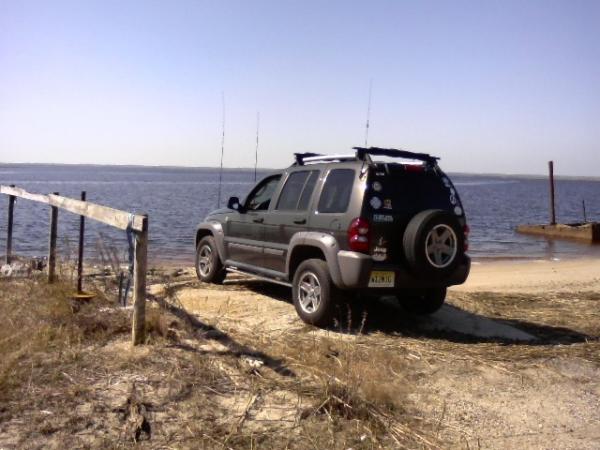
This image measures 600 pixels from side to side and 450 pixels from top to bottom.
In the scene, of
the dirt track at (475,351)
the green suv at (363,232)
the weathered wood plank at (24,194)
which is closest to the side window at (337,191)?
the green suv at (363,232)

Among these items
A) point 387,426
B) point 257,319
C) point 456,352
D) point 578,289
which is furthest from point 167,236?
point 387,426

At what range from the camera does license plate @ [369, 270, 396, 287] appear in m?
7.01

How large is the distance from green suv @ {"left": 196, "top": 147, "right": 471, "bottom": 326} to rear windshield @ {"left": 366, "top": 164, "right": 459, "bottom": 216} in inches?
0.5

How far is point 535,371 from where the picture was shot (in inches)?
239

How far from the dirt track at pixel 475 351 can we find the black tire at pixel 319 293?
15 cm

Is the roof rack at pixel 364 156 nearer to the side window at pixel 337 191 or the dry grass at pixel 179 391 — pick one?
the side window at pixel 337 191

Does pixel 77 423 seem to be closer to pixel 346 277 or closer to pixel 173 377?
pixel 173 377

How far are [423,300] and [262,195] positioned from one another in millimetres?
2588

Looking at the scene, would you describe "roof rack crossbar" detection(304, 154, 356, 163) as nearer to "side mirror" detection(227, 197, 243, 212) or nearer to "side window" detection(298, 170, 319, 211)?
"side window" detection(298, 170, 319, 211)

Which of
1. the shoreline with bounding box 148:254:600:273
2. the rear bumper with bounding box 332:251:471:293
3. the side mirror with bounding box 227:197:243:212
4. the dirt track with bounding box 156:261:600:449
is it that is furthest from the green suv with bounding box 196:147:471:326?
the shoreline with bounding box 148:254:600:273

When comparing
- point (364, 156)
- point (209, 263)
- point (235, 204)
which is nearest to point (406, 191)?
point (364, 156)

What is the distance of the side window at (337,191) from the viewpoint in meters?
7.35

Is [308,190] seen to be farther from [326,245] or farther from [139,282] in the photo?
[139,282]

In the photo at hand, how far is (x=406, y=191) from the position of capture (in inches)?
292
